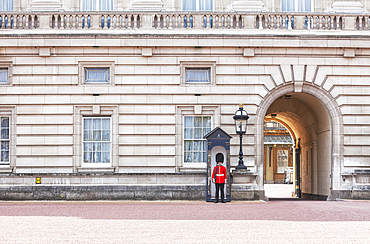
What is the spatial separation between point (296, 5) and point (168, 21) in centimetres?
467

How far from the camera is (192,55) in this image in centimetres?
2084

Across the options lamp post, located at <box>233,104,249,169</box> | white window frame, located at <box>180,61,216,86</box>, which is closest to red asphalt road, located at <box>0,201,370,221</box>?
lamp post, located at <box>233,104,249,169</box>

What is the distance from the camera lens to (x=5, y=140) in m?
20.9

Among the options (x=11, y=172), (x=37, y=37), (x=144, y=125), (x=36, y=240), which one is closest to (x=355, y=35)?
(x=144, y=125)

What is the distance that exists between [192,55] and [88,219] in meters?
8.60

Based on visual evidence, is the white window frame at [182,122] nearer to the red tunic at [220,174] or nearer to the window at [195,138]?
the window at [195,138]

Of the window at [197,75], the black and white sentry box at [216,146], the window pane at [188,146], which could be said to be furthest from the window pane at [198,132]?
the window at [197,75]

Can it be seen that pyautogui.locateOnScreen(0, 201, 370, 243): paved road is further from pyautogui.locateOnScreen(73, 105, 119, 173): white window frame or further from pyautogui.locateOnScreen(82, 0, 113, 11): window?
pyautogui.locateOnScreen(82, 0, 113, 11): window

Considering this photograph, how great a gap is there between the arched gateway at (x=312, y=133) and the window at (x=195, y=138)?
177 centimetres

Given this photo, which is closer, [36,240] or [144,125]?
[36,240]

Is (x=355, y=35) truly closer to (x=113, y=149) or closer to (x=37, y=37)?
(x=113, y=149)

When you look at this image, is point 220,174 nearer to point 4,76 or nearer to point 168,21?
point 168,21

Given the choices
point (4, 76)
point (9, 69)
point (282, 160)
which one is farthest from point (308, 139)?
point (282, 160)

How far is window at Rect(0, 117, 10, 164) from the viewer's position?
68.4ft
